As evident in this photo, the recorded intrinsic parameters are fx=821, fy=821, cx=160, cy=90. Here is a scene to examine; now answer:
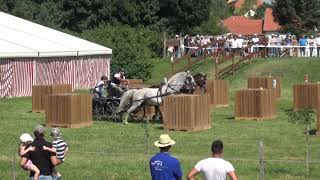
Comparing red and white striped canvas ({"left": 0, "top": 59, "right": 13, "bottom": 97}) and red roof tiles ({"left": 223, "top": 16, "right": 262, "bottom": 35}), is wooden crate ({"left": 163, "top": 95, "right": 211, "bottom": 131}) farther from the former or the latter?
red roof tiles ({"left": 223, "top": 16, "right": 262, "bottom": 35})

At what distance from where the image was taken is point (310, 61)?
49.4m

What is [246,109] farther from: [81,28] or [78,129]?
[81,28]

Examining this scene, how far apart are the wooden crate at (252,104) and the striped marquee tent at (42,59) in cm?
1750

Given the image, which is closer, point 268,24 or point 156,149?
point 156,149

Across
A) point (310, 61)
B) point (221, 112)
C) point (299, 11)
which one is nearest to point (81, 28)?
point (299, 11)

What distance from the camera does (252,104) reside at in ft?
99.1

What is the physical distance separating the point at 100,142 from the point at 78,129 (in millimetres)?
4363

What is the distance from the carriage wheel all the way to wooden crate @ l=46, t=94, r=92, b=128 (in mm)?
1613

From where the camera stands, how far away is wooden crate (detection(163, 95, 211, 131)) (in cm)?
2625

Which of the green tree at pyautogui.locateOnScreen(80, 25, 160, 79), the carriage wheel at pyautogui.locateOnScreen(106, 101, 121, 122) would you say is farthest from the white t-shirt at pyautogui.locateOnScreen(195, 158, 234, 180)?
the green tree at pyautogui.locateOnScreen(80, 25, 160, 79)

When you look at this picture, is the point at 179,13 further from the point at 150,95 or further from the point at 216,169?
the point at 216,169

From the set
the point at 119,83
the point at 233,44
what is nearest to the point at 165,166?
the point at 119,83

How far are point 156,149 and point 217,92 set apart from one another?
15.1 metres

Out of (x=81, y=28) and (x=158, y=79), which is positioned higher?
(x=81, y=28)
